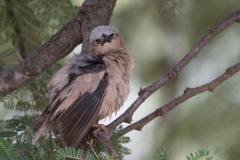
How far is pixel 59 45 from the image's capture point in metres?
4.21

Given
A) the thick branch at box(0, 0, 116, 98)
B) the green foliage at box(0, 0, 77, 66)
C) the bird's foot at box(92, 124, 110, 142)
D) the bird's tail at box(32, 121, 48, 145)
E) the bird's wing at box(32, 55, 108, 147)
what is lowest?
the bird's foot at box(92, 124, 110, 142)

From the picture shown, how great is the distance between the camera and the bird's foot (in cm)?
315

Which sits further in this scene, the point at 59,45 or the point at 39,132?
the point at 59,45

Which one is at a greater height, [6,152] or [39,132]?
[39,132]

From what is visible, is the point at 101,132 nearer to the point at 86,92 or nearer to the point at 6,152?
the point at 86,92

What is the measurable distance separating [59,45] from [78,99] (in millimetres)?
538

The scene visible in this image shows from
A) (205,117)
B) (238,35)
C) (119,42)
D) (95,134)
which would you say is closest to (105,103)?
(95,134)

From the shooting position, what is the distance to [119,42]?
4527mm

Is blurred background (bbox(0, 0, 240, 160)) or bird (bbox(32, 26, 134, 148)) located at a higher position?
blurred background (bbox(0, 0, 240, 160))

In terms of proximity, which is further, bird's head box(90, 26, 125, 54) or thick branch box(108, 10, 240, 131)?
bird's head box(90, 26, 125, 54)

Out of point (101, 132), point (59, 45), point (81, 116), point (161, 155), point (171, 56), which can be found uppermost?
point (171, 56)

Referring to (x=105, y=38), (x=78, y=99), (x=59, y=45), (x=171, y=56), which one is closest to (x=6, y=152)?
(x=78, y=99)

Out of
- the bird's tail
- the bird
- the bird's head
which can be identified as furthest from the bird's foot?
the bird's head

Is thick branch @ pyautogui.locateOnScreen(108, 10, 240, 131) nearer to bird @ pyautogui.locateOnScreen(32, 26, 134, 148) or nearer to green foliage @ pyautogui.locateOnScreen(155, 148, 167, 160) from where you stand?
bird @ pyautogui.locateOnScreen(32, 26, 134, 148)
